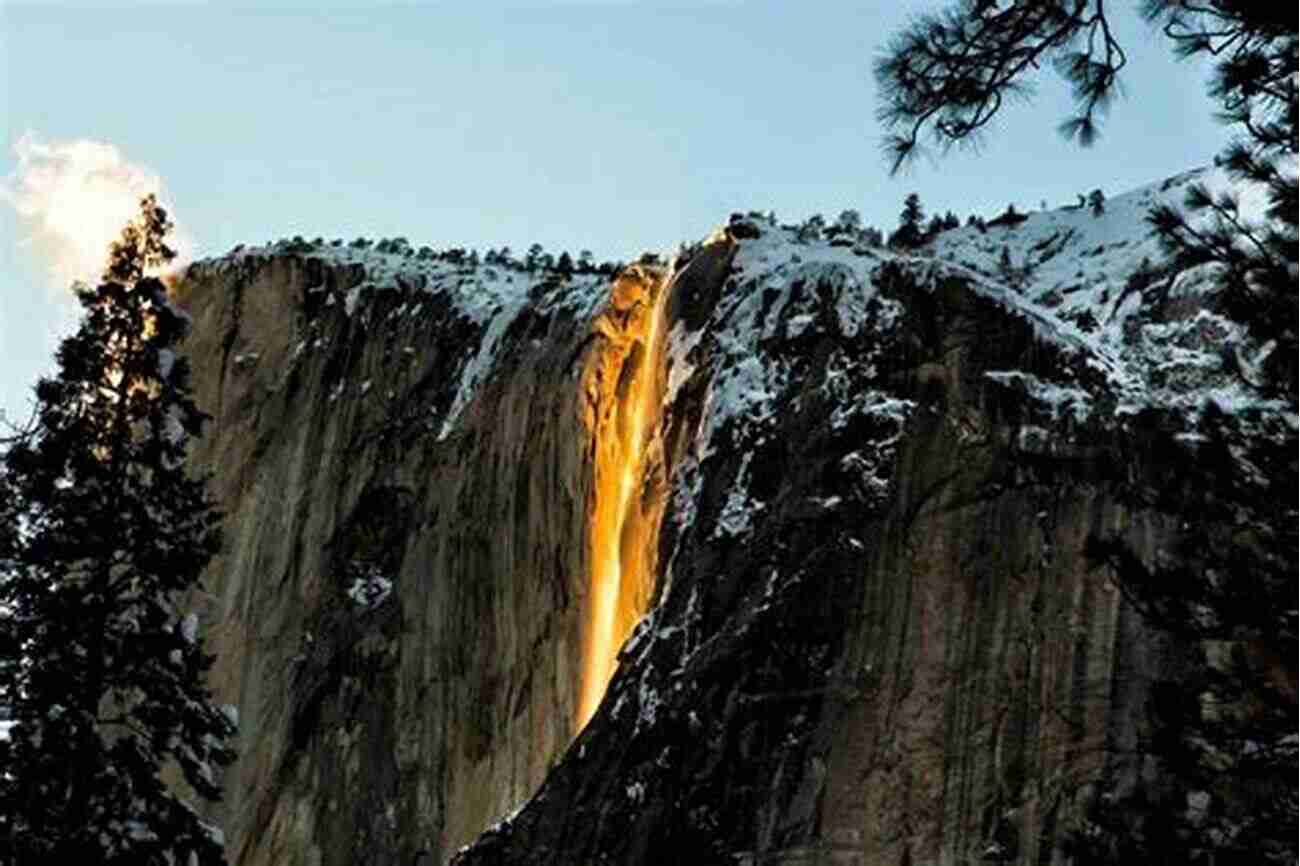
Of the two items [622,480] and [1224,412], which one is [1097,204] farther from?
[1224,412]

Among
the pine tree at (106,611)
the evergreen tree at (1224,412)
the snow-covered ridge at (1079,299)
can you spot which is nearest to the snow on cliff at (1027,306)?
the snow-covered ridge at (1079,299)

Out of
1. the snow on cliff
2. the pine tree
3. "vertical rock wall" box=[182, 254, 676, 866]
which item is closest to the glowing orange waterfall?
"vertical rock wall" box=[182, 254, 676, 866]

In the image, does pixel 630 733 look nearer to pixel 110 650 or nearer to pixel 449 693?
pixel 110 650

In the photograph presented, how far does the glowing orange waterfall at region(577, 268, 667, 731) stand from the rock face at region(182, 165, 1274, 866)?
0.10m

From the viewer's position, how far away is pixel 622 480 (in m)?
30.0

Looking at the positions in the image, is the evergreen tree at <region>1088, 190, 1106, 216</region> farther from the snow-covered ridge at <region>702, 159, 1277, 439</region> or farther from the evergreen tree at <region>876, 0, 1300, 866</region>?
the evergreen tree at <region>876, 0, 1300, 866</region>

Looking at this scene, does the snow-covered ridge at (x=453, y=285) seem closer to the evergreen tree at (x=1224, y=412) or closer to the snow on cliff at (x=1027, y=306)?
the snow on cliff at (x=1027, y=306)

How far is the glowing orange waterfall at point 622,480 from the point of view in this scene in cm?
2714

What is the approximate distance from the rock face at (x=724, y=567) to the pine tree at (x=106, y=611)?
5.64 metres

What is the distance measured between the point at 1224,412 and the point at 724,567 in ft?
39.4

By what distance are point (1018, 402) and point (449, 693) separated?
14793 mm

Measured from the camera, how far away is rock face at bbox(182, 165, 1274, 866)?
62.3 feet

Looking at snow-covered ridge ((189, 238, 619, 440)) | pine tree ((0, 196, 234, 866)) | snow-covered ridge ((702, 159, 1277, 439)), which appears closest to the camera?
pine tree ((0, 196, 234, 866))

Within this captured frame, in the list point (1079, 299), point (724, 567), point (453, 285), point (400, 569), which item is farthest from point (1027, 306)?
point (453, 285)
